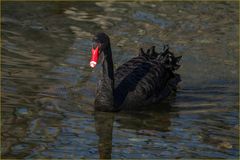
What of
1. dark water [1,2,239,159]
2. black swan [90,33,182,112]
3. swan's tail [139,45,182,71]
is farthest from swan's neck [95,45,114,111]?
swan's tail [139,45,182,71]

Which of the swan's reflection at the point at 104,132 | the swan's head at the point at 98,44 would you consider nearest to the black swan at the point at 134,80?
the swan's head at the point at 98,44

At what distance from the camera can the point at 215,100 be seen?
25.3 ft

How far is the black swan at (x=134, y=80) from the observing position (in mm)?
7184

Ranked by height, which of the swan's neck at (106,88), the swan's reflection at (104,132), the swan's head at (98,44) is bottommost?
the swan's reflection at (104,132)

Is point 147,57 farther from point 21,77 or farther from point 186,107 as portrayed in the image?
point 21,77

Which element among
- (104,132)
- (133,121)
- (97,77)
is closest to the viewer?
(104,132)

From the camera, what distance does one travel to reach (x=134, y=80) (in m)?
7.52

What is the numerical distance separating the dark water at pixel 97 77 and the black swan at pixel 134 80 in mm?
132

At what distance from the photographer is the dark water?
6.32 m

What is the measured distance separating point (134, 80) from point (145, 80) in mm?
143

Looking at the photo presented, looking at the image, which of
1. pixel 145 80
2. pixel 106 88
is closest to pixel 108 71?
pixel 106 88

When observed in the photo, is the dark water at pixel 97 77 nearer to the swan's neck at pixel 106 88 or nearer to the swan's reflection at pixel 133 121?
the swan's reflection at pixel 133 121

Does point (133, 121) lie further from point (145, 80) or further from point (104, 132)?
point (145, 80)

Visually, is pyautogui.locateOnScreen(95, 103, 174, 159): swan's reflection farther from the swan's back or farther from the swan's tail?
the swan's tail
